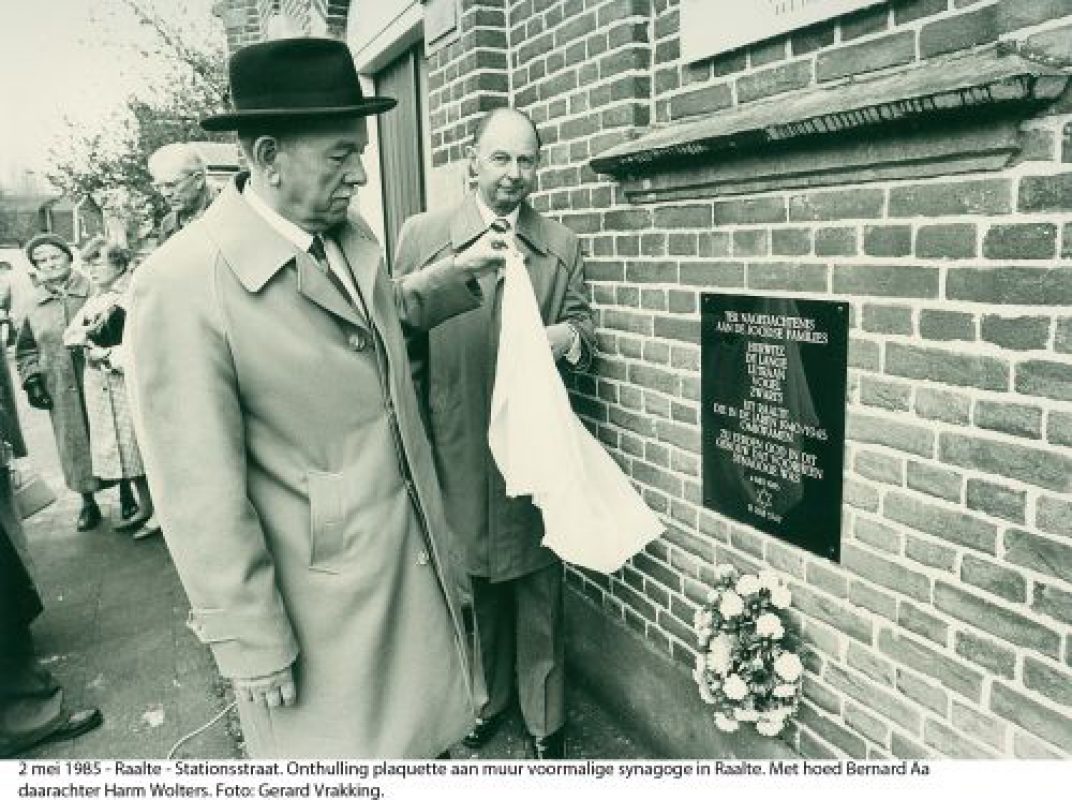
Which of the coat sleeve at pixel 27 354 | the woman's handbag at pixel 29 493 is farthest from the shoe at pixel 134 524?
the woman's handbag at pixel 29 493

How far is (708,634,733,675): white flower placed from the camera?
2342 millimetres

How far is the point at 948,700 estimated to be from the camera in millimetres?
1839

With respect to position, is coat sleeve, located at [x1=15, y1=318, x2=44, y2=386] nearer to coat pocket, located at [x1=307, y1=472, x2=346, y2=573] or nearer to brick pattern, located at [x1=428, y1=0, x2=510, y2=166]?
brick pattern, located at [x1=428, y1=0, x2=510, y2=166]

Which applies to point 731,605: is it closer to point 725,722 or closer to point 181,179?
point 725,722

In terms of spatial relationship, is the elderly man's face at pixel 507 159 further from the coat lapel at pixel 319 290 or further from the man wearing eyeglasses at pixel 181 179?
the man wearing eyeglasses at pixel 181 179

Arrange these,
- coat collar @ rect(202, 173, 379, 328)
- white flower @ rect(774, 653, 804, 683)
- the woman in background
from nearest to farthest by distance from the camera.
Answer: coat collar @ rect(202, 173, 379, 328) < white flower @ rect(774, 653, 804, 683) < the woman in background

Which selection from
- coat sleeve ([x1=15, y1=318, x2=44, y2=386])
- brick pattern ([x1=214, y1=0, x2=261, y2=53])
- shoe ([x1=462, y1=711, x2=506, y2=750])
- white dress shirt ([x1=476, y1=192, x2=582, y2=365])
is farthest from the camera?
brick pattern ([x1=214, y1=0, x2=261, y2=53])

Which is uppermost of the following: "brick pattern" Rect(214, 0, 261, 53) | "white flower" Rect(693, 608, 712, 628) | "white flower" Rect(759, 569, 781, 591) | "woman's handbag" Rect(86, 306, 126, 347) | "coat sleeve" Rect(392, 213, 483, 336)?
"brick pattern" Rect(214, 0, 261, 53)

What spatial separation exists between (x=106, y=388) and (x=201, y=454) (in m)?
4.17

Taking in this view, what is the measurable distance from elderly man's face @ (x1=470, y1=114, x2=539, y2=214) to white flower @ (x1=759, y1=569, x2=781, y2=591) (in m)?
1.41

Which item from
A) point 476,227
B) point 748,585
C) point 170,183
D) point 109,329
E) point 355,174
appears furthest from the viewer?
point 109,329

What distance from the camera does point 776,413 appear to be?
222cm

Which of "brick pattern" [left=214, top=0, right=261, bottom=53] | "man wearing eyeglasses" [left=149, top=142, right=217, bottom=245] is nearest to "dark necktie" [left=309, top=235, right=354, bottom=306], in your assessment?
"man wearing eyeglasses" [left=149, top=142, right=217, bottom=245]

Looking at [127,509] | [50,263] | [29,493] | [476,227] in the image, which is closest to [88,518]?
[127,509]
